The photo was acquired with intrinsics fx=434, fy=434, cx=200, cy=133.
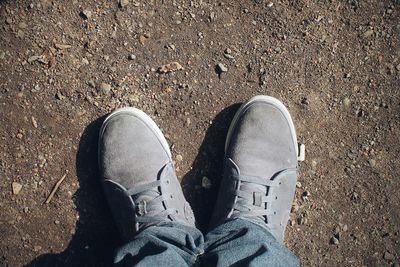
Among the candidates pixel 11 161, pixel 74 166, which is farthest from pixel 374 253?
pixel 11 161

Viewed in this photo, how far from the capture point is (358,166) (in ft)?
6.47

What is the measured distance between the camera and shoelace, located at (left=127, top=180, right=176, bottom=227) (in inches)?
74.0

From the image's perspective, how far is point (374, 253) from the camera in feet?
6.45

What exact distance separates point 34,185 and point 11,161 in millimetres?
148

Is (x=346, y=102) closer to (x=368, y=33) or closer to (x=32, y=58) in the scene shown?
(x=368, y=33)

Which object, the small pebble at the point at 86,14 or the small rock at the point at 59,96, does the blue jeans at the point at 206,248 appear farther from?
the small pebble at the point at 86,14

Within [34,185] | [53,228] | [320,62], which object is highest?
[320,62]

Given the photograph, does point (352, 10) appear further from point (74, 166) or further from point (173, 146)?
point (74, 166)

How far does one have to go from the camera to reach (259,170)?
1.94 meters

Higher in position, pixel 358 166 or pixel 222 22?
pixel 222 22

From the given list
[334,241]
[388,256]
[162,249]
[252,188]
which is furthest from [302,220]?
[162,249]

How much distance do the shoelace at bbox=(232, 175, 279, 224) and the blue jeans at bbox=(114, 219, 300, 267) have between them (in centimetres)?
7

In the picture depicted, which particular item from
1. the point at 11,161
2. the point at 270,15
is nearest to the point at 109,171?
the point at 11,161

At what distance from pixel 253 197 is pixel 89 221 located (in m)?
0.75
